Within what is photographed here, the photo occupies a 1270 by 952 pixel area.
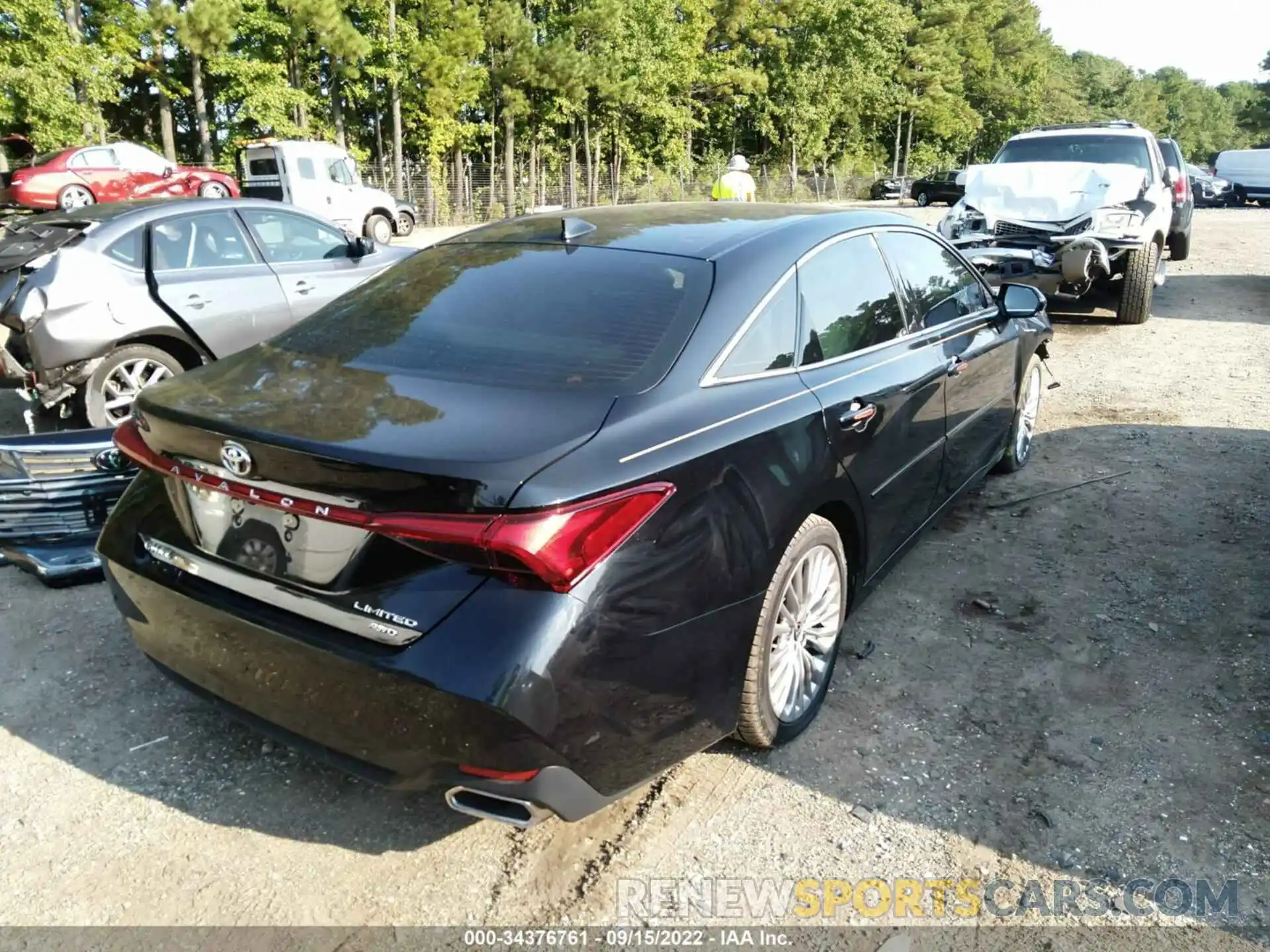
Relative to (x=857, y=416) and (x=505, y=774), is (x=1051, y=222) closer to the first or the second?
(x=857, y=416)

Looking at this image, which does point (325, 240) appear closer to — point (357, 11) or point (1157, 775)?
point (1157, 775)

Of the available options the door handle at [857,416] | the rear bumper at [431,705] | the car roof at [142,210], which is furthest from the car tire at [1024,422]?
the car roof at [142,210]

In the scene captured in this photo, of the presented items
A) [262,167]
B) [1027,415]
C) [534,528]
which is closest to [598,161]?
[262,167]

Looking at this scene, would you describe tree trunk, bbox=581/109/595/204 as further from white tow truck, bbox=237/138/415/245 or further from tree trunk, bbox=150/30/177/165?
white tow truck, bbox=237/138/415/245

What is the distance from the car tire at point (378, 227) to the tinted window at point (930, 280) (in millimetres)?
19570

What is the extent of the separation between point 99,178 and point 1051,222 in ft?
63.9

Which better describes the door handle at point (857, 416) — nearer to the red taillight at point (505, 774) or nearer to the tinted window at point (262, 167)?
the red taillight at point (505, 774)

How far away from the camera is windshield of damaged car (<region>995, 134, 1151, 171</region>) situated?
10.4 metres

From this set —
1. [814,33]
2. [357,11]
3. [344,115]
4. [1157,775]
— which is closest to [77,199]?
[357,11]

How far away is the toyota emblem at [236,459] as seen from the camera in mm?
2182

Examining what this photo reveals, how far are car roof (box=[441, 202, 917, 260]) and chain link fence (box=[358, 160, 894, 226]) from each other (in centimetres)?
2552

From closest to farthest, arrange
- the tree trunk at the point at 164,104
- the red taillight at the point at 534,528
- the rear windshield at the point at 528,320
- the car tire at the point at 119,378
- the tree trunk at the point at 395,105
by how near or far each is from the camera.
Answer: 1. the red taillight at the point at 534,528
2. the rear windshield at the point at 528,320
3. the car tire at the point at 119,378
4. the tree trunk at the point at 164,104
5. the tree trunk at the point at 395,105

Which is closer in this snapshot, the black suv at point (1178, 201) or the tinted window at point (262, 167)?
the black suv at point (1178, 201)

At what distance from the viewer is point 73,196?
19.7 m
